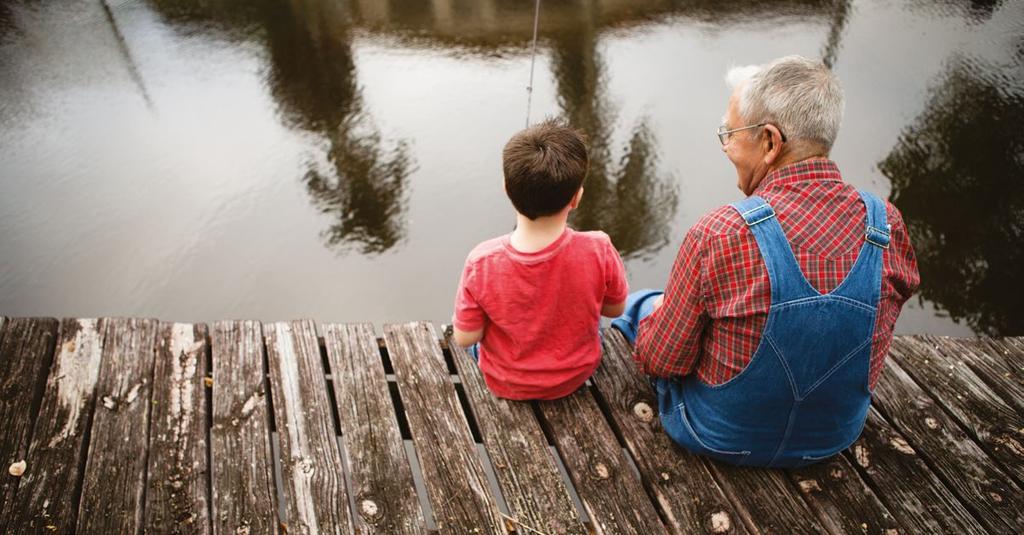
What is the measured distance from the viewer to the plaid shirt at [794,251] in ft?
4.49

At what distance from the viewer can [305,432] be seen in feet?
6.07

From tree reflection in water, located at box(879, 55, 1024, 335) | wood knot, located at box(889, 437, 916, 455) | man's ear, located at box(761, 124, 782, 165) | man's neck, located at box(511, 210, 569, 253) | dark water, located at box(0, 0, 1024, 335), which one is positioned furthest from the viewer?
dark water, located at box(0, 0, 1024, 335)

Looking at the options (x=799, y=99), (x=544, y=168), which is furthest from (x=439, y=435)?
(x=799, y=99)

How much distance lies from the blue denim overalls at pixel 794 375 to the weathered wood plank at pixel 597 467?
22cm

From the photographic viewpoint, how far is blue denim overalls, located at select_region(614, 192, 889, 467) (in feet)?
4.49

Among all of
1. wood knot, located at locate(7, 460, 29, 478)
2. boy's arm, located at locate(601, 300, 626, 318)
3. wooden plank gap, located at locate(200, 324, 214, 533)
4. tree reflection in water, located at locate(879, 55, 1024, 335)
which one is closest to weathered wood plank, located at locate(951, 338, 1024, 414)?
tree reflection in water, located at locate(879, 55, 1024, 335)

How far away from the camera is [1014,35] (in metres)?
5.30

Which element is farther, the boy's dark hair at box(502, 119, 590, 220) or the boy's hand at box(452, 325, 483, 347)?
the boy's hand at box(452, 325, 483, 347)

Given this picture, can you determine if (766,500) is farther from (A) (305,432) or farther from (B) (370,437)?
(A) (305,432)

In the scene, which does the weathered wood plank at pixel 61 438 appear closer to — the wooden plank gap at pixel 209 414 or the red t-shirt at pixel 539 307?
the wooden plank gap at pixel 209 414

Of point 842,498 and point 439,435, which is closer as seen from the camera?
point 842,498

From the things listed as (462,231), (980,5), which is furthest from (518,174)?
(980,5)

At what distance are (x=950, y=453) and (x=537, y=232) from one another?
4.79ft

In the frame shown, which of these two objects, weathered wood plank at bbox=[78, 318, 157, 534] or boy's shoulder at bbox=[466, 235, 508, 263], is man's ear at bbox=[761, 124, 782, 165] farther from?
weathered wood plank at bbox=[78, 318, 157, 534]
